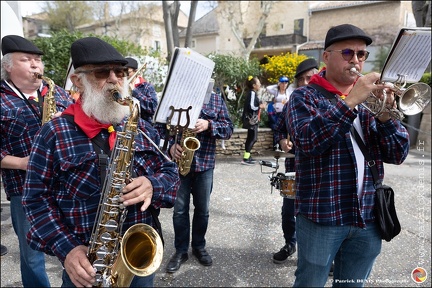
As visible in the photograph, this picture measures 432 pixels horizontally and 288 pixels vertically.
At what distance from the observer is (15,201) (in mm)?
2656

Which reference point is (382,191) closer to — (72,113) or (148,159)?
(148,159)

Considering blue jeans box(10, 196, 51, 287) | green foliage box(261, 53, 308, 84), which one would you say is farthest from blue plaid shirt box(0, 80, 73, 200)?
green foliage box(261, 53, 308, 84)

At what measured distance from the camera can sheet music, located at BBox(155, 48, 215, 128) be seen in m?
2.61

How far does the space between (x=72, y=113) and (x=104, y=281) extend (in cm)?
90

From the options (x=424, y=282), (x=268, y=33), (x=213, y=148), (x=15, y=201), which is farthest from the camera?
(x=268, y=33)

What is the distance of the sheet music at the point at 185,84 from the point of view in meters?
2.61

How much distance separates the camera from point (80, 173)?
5.82ft

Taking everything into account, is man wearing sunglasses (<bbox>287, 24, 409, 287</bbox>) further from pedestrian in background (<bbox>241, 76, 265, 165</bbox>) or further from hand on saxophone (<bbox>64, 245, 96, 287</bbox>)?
pedestrian in background (<bbox>241, 76, 265, 165</bbox>)

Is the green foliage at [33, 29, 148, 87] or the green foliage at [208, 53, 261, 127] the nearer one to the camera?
the green foliage at [33, 29, 148, 87]

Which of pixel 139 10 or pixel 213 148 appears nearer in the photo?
pixel 213 148

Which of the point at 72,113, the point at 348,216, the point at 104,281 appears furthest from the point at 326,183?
the point at 72,113

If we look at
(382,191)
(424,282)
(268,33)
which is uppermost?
(268,33)

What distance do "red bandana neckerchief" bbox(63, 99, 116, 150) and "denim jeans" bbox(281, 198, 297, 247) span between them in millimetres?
2372

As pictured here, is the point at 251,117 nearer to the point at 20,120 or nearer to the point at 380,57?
the point at 20,120
